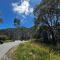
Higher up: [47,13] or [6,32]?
[47,13]

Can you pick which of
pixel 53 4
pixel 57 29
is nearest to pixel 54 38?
pixel 57 29

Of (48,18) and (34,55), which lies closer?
(34,55)

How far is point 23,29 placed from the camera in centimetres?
12525

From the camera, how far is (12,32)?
117188mm

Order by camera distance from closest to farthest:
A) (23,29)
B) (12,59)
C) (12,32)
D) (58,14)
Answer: (12,59)
(58,14)
(12,32)
(23,29)

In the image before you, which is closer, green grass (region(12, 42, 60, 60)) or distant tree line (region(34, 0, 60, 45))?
green grass (region(12, 42, 60, 60))

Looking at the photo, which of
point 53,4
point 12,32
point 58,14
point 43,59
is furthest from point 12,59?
point 12,32

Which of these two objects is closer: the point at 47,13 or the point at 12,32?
the point at 47,13

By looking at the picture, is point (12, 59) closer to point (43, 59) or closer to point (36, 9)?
point (43, 59)

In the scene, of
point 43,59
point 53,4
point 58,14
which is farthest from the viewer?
point 58,14

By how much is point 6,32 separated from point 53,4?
274ft

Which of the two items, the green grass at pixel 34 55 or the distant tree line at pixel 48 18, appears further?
the distant tree line at pixel 48 18

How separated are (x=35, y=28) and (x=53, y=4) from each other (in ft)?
29.8

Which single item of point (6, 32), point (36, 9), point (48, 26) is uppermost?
point (36, 9)
